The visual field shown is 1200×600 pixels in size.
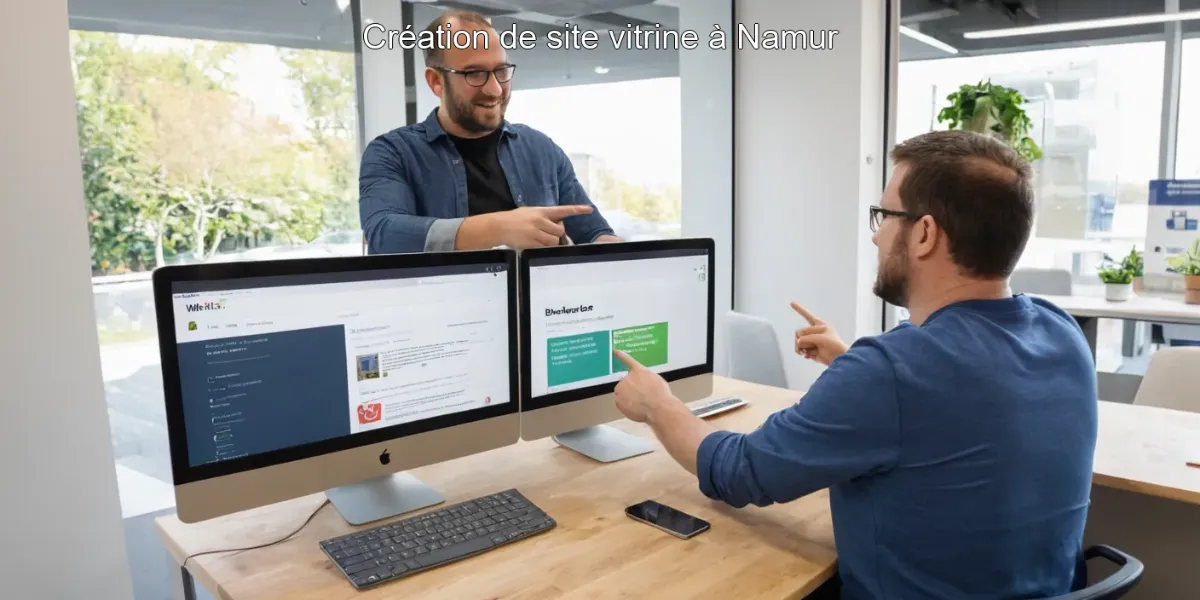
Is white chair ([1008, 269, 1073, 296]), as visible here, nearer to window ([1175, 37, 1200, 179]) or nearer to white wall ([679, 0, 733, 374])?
window ([1175, 37, 1200, 179])

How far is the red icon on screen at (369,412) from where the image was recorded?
1434 millimetres

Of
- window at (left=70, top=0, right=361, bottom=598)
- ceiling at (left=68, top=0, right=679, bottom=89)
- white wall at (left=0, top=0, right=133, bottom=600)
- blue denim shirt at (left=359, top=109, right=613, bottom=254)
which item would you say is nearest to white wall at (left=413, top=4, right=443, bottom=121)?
ceiling at (left=68, top=0, right=679, bottom=89)

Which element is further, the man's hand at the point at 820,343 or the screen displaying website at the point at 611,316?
the man's hand at the point at 820,343

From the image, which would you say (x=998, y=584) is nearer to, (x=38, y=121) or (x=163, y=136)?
(x=38, y=121)

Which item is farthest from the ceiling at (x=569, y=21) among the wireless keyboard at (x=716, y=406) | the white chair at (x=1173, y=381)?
the white chair at (x=1173, y=381)

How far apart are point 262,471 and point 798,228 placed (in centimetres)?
377

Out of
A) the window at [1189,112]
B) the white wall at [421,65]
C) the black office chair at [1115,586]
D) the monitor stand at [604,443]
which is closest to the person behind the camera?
the black office chair at [1115,586]

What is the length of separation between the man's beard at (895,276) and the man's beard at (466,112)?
1.14 metres

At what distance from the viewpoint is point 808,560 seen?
131 cm

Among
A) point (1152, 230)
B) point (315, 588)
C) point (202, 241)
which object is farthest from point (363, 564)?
point (1152, 230)

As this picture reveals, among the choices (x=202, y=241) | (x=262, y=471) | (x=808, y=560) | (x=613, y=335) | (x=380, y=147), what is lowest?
(x=808, y=560)

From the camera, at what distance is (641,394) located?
154cm

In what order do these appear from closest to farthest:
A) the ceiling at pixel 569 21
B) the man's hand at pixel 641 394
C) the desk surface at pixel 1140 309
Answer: the man's hand at pixel 641 394
the ceiling at pixel 569 21
the desk surface at pixel 1140 309

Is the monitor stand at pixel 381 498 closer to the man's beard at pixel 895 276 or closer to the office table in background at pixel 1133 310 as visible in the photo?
the man's beard at pixel 895 276
